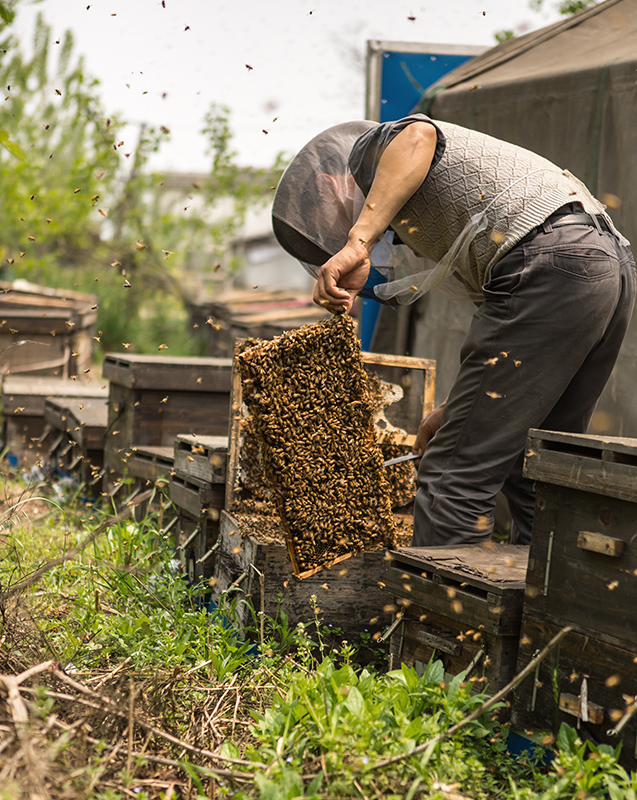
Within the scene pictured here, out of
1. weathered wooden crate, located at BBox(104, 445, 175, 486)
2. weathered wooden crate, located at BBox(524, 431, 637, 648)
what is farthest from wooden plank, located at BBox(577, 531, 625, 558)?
weathered wooden crate, located at BBox(104, 445, 175, 486)

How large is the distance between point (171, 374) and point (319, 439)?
1.81 metres

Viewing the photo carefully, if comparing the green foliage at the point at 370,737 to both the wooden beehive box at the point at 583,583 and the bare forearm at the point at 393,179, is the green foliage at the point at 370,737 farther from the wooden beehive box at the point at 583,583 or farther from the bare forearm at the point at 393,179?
the bare forearm at the point at 393,179

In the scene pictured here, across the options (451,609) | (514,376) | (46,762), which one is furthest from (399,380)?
(46,762)

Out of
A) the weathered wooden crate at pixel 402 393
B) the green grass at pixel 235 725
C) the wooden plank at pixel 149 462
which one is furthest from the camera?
the wooden plank at pixel 149 462

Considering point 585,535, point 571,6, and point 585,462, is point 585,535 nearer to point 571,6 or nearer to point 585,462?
point 585,462

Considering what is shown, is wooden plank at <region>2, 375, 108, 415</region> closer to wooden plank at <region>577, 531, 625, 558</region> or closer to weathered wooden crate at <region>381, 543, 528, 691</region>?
weathered wooden crate at <region>381, 543, 528, 691</region>

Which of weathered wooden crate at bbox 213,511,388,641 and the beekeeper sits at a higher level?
the beekeeper

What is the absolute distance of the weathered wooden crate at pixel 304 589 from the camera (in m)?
2.60

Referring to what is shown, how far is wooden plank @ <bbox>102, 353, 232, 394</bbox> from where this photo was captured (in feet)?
13.0

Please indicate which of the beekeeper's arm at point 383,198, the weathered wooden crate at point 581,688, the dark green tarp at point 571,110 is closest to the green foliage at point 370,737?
the weathered wooden crate at point 581,688

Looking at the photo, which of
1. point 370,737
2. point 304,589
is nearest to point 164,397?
point 304,589

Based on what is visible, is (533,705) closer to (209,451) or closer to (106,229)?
(209,451)

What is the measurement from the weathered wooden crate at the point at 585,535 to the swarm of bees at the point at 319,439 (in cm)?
60

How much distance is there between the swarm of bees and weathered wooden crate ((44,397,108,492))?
217cm
